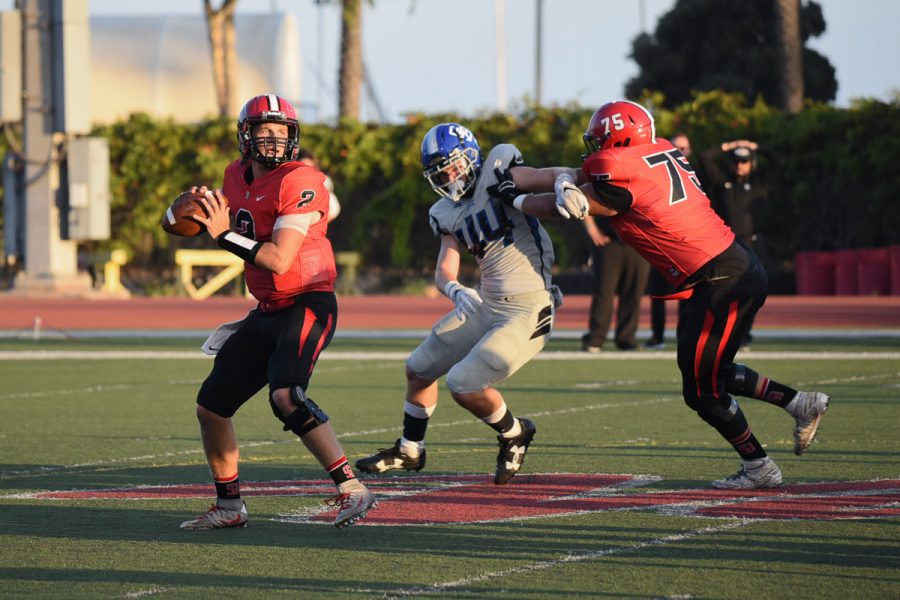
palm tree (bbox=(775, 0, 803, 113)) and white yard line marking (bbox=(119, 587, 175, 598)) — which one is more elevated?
palm tree (bbox=(775, 0, 803, 113))

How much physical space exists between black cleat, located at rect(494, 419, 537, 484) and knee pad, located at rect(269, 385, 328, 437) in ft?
4.81

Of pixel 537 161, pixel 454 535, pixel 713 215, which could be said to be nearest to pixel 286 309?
pixel 454 535

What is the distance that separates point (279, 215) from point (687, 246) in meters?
2.12

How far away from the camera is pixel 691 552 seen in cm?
595

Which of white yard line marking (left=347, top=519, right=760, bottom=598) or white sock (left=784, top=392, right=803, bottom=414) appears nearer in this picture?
white yard line marking (left=347, top=519, right=760, bottom=598)

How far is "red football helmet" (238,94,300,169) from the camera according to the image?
6766 mm

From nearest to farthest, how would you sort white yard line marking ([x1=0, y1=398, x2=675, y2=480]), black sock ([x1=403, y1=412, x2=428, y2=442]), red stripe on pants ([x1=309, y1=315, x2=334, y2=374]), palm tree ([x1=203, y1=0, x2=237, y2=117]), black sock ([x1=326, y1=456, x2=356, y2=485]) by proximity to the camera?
black sock ([x1=326, y1=456, x2=356, y2=485]), red stripe on pants ([x1=309, y1=315, x2=334, y2=374]), black sock ([x1=403, y1=412, x2=428, y2=442]), white yard line marking ([x1=0, y1=398, x2=675, y2=480]), palm tree ([x1=203, y1=0, x2=237, y2=117])

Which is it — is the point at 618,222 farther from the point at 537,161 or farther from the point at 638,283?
the point at 537,161

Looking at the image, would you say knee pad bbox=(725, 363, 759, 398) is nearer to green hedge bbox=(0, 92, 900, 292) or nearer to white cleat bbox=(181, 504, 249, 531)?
white cleat bbox=(181, 504, 249, 531)

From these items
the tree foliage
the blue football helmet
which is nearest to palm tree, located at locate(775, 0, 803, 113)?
the tree foliage

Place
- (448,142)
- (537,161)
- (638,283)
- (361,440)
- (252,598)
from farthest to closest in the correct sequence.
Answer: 1. (537,161)
2. (638,283)
3. (361,440)
4. (448,142)
5. (252,598)

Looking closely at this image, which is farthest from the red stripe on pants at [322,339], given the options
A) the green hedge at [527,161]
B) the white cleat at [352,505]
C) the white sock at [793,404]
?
the green hedge at [527,161]

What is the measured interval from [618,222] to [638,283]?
8322mm

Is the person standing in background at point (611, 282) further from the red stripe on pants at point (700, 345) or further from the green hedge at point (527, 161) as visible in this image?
the green hedge at point (527, 161)
